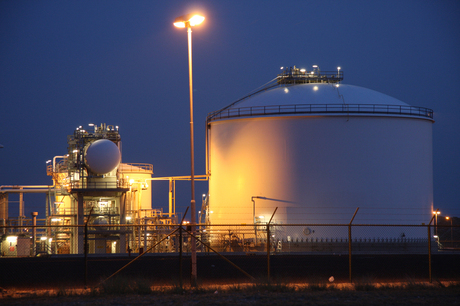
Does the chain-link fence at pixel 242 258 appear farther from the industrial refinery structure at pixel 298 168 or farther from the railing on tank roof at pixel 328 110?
the railing on tank roof at pixel 328 110

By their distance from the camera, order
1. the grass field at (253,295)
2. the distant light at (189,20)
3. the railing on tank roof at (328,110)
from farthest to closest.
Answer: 1. the railing on tank roof at (328,110)
2. the distant light at (189,20)
3. the grass field at (253,295)

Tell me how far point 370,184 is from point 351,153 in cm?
247

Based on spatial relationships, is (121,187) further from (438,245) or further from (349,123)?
(438,245)

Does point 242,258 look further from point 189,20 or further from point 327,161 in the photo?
point 189,20

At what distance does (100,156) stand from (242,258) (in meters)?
15.5

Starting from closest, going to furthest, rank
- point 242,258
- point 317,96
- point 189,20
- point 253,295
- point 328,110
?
1. point 253,295
2. point 189,20
3. point 242,258
4. point 328,110
5. point 317,96

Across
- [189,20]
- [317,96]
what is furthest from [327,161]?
[189,20]

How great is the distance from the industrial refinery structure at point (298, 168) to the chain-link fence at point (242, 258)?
9.4 inches

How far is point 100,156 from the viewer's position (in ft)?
112

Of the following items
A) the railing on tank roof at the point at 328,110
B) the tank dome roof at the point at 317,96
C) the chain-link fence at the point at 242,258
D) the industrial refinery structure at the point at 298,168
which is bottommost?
Result: the chain-link fence at the point at 242,258

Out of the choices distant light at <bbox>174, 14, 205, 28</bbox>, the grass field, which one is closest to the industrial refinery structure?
the grass field

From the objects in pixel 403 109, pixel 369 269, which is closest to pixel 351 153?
pixel 403 109

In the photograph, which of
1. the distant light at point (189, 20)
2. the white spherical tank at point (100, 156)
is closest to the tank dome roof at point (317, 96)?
the white spherical tank at point (100, 156)

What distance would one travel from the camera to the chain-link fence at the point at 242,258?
641 inches
